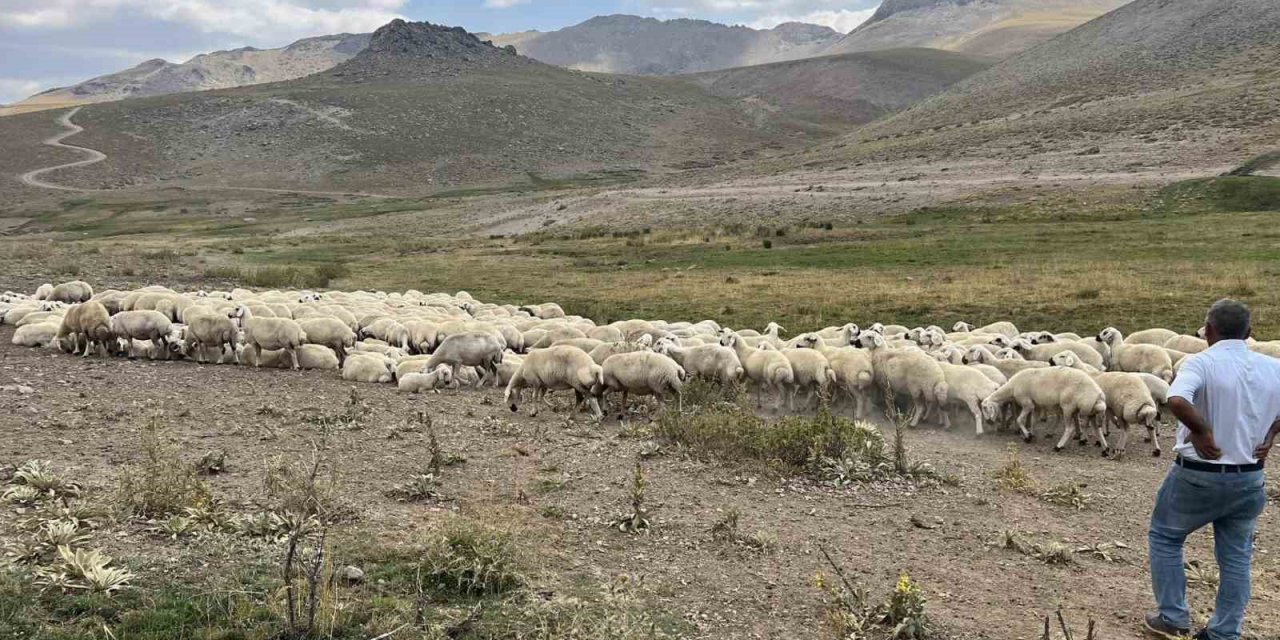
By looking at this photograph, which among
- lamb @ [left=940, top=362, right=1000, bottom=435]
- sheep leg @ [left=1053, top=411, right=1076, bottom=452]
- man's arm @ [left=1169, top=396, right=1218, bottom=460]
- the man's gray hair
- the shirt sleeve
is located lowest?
sheep leg @ [left=1053, top=411, right=1076, bottom=452]

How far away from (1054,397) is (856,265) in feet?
67.4

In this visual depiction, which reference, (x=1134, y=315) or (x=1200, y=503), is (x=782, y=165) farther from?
(x=1200, y=503)

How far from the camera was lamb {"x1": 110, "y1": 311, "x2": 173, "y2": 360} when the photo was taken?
1502 cm

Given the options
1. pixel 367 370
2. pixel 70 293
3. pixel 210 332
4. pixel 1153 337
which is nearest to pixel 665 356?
pixel 367 370

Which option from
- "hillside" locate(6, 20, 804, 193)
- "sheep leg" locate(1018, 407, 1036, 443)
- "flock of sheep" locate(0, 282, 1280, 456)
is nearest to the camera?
"sheep leg" locate(1018, 407, 1036, 443)

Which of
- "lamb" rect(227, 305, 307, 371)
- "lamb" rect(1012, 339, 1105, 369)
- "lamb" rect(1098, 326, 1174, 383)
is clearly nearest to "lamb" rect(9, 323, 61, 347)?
"lamb" rect(227, 305, 307, 371)

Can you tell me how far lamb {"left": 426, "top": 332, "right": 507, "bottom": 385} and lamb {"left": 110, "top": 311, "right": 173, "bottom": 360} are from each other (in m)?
5.03

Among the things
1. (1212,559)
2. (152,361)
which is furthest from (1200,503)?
(152,361)

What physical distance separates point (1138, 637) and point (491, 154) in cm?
12331

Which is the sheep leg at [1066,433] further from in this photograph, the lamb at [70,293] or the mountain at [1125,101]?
the mountain at [1125,101]

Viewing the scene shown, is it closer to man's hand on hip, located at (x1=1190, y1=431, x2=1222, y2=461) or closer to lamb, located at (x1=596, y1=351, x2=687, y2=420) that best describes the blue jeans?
man's hand on hip, located at (x1=1190, y1=431, x2=1222, y2=461)

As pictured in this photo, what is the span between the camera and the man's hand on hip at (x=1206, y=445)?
5.34 m

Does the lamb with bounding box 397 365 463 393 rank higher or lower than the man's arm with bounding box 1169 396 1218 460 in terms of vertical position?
lower

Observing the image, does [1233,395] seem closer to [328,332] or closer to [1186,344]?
[1186,344]
